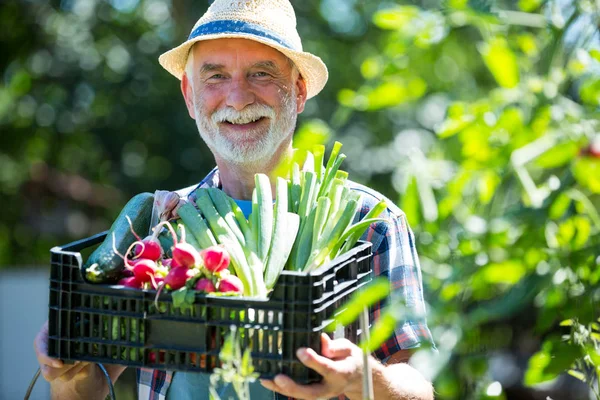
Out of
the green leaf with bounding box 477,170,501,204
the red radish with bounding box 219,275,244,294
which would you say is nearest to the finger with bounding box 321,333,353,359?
the red radish with bounding box 219,275,244,294

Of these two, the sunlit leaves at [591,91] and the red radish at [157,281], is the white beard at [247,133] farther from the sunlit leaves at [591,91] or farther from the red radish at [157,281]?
the sunlit leaves at [591,91]

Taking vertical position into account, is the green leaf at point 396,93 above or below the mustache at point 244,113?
below

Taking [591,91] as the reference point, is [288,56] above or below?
above

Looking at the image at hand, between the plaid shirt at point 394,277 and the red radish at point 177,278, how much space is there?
0.63 metres

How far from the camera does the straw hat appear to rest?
2.55m

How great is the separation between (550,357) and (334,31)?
844 cm

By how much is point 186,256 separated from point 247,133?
0.82m

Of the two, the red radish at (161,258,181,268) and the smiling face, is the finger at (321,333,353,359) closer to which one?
the red radish at (161,258,181,268)

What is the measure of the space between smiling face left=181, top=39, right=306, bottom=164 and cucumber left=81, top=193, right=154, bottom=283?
411 mm

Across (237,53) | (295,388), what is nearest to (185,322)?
(295,388)

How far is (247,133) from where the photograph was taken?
2.55 metres

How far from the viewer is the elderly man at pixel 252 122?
2.34m

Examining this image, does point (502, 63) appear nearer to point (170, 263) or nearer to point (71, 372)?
point (170, 263)

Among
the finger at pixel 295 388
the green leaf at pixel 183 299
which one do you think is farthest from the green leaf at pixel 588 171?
the green leaf at pixel 183 299
